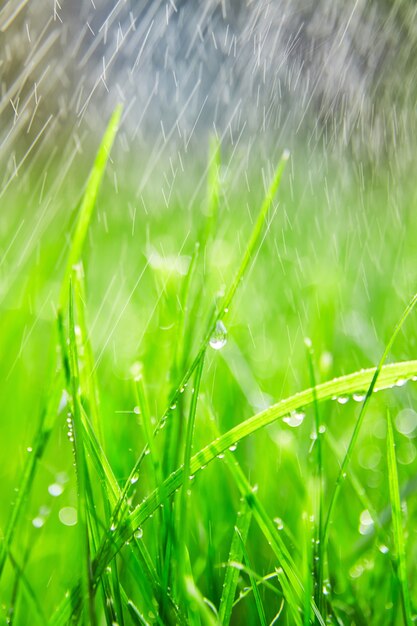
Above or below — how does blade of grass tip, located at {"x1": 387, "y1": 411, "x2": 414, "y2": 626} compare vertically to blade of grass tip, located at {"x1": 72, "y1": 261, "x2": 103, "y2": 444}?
below

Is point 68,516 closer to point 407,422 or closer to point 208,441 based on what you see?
point 208,441

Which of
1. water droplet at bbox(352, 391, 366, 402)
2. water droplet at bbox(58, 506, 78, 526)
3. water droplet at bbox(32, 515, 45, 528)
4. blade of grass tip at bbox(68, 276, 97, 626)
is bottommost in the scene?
blade of grass tip at bbox(68, 276, 97, 626)

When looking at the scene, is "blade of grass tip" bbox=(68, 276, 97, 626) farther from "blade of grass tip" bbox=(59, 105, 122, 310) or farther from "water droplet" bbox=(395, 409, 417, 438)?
"water droplet" bbox=(395, 409, 417, 438)

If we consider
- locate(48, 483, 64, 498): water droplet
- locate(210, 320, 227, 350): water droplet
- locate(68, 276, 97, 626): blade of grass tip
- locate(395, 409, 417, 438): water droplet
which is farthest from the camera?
locate(395, 409, 417, 438): water droplet

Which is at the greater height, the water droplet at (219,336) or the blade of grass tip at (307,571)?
the water droplet at (219,336)

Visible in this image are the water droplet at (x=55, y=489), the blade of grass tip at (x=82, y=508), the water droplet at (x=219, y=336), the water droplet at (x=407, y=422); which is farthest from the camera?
the water droplet at (x=407, y=422)

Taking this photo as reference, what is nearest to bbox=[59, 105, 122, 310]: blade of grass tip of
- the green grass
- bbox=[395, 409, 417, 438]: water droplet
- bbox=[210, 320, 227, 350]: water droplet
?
the green grass

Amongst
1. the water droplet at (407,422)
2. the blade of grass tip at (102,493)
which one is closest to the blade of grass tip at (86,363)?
the blade of grass tip at (102,493)

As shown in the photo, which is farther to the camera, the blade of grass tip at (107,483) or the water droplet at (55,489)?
the water droplet at (55,489)

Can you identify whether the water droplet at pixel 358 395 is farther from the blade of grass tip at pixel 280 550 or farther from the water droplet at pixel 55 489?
the water droplet at pixel 55 489
